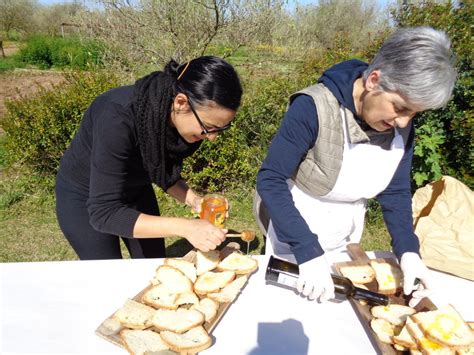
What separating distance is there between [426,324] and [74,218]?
1.66 meters

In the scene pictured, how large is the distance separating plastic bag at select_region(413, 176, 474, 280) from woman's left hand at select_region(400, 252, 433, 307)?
312mm

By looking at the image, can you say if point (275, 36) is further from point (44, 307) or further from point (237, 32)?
point (44, 307)

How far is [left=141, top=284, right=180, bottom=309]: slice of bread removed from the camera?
4.76 feet

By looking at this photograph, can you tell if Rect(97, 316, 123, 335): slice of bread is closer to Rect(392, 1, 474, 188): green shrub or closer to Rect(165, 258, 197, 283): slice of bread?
Rect(165, 258, 197, 283): slice of bread

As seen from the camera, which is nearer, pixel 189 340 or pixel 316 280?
pixel 189 340

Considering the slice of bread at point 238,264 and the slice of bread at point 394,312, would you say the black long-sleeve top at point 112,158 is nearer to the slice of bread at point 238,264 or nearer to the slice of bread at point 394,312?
the slice of bread at point 238,264

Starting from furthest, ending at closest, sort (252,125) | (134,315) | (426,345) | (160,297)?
1. (252,125)
2. (160,297)
3. (134,315)
4. (426,345)

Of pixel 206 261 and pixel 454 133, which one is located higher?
pixel 454 133

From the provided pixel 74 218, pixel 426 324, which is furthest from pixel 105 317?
pixel 426 324

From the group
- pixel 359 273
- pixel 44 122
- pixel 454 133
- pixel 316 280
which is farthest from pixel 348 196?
pixel 44 122

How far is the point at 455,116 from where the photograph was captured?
12.3ft

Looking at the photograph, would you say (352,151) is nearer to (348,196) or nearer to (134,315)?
(348,196)

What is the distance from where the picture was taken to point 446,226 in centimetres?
212

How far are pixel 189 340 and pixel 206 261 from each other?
479 millimetres
